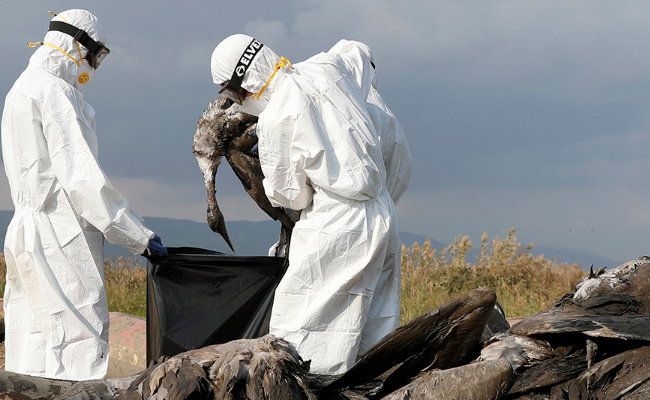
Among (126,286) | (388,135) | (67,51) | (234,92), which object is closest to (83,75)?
(67,51)

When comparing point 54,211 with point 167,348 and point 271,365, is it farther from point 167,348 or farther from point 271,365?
point 271,365

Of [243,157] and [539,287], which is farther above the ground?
[243,157]

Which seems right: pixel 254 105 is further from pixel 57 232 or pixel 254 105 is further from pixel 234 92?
pixel 57 232

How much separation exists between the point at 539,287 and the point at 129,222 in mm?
5501

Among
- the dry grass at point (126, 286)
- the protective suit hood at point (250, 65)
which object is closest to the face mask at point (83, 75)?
the protective suit hood at point (250, 65)

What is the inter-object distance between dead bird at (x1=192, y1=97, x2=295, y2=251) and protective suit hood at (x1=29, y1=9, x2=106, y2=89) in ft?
2.87

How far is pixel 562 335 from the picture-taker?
277 centimetres

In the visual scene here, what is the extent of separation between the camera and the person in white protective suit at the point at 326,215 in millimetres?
3846

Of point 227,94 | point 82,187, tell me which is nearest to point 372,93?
point 227,94

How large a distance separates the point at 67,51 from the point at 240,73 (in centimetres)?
152

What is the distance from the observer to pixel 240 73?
4.14 m

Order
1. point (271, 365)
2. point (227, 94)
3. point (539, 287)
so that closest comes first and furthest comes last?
1. point (271, 365)
2. point (227, 94)
3. point (539, 287)

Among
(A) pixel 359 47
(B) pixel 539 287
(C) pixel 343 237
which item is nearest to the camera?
(C) pixel 343 237

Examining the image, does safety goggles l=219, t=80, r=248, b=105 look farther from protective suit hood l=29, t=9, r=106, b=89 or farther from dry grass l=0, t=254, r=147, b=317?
dry grass l=0, t=254, r=147, b=317
